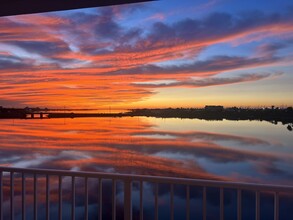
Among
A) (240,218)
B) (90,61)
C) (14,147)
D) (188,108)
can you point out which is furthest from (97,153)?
(240,218)

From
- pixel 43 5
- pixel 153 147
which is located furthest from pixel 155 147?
pixel 43 5

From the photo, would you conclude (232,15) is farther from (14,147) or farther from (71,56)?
(14,147)

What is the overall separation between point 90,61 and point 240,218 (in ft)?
14.9

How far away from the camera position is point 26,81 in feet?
19.2

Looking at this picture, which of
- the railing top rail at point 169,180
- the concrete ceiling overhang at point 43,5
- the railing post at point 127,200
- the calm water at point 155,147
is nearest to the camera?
the railing top rail at point 169,180

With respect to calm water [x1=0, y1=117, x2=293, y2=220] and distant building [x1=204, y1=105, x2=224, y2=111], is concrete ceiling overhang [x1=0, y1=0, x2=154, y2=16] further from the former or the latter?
distant building [x1=204, y1=105, x2=224, y2=111]

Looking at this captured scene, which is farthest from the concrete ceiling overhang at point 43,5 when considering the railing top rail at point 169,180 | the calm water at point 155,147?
the calm water at point 155,147

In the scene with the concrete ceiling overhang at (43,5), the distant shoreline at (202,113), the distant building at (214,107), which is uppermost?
the concrete ceiling overhang at (43,5)

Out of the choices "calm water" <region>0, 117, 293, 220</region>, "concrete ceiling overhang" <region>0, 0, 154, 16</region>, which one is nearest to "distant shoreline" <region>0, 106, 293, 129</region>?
"calm water" <region>0, 117, 293, 220</region>

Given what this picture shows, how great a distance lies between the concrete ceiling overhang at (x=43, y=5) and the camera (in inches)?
107

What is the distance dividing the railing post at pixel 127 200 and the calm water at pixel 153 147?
3164mm

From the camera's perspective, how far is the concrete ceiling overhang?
8.96 ft

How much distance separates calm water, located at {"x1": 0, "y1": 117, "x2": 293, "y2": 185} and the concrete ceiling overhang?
2.95 m

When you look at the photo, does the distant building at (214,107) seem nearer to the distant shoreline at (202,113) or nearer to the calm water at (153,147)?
the distant shoreline at (202,113)
